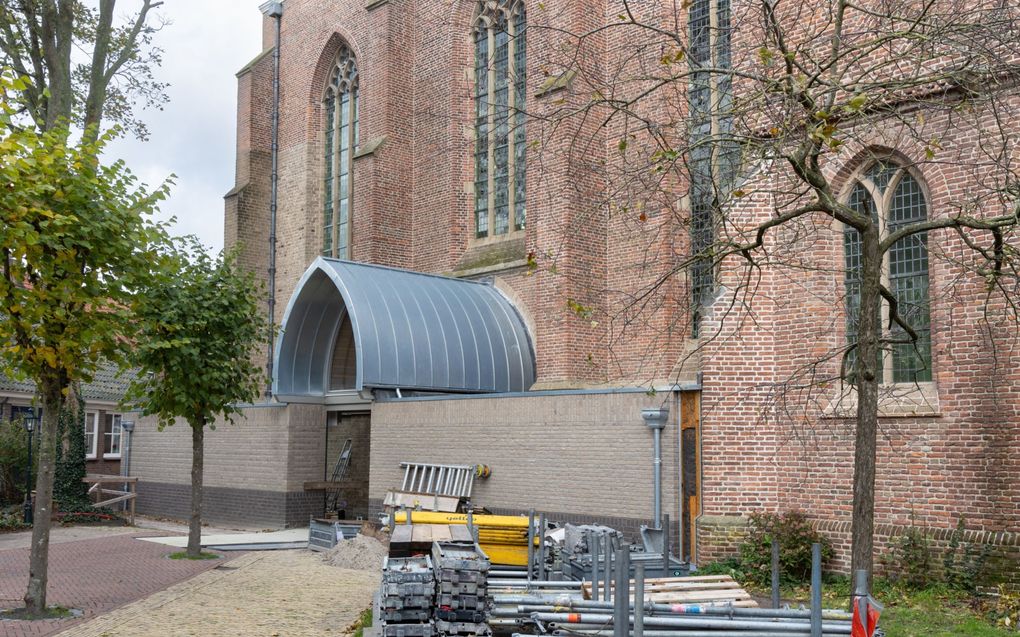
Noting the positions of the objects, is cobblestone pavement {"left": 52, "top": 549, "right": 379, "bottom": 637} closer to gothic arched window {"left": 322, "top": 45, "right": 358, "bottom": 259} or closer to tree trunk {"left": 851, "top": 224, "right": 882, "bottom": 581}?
tree trunk {"left": 851, "top": 224, "right": 882, "bottom": 581}

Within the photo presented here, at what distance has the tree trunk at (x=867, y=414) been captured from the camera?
7555 millimetres

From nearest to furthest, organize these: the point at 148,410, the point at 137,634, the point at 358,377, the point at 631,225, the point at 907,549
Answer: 1. the point at 137,634
2. the point at 907,549
3. the point at 148,410
4. the point at 358,377
5. the point at 631,225

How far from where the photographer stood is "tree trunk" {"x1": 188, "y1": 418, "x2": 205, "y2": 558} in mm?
16547

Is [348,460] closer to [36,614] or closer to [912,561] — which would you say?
[36,614]

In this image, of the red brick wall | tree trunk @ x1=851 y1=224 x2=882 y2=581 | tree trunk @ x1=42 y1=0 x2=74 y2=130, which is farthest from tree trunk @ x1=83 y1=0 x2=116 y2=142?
tree trunk @ x1=851 y1=224 x2=882 y2=581

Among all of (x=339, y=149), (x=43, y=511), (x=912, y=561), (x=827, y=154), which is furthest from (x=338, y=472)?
(x=912, y=561)

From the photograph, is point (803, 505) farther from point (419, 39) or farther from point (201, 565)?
point (419, 39)

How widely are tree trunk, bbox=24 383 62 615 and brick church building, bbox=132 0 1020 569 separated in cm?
608

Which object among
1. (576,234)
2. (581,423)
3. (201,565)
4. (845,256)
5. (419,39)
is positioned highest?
(419,39)

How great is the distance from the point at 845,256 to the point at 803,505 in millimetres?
3589

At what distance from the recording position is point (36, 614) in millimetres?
11062

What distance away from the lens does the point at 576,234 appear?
19.8 metres

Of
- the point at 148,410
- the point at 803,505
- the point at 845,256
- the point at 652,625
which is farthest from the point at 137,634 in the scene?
the point at 845,256

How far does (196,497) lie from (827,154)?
1176cm
